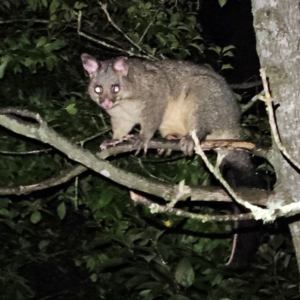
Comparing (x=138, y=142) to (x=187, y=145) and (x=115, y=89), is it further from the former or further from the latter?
(x=115, y=89)

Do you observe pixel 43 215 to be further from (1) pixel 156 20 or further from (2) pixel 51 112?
(1) pixel 156 20

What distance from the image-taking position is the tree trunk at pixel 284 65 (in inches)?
101

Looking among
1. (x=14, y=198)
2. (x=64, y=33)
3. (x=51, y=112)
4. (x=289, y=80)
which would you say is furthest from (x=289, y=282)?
(x=64, y=33)

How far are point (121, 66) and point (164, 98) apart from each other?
15.9 inches

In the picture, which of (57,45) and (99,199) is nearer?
(99,199)

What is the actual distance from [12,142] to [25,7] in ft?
5.91

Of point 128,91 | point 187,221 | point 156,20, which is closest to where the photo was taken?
point 187,221

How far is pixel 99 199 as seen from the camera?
3896 mm

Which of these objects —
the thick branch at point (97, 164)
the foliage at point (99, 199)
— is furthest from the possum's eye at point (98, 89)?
the thick branch at point (97, 164)

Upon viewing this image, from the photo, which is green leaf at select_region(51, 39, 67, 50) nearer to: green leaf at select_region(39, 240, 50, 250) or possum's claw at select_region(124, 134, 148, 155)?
possum's claw at select_region(124, 134, 148, 155)

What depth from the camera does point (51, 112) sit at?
4027 mm

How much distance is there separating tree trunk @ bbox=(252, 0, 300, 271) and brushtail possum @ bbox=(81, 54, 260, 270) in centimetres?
130

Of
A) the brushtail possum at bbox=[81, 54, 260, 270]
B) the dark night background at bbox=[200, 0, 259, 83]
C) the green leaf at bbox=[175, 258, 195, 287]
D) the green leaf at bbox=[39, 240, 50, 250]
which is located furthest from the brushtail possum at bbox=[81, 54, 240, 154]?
the dark night background at bbox=[200, 0, 259, 83]

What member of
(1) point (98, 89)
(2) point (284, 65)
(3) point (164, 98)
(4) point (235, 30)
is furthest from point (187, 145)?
(4) point (235, 30)
